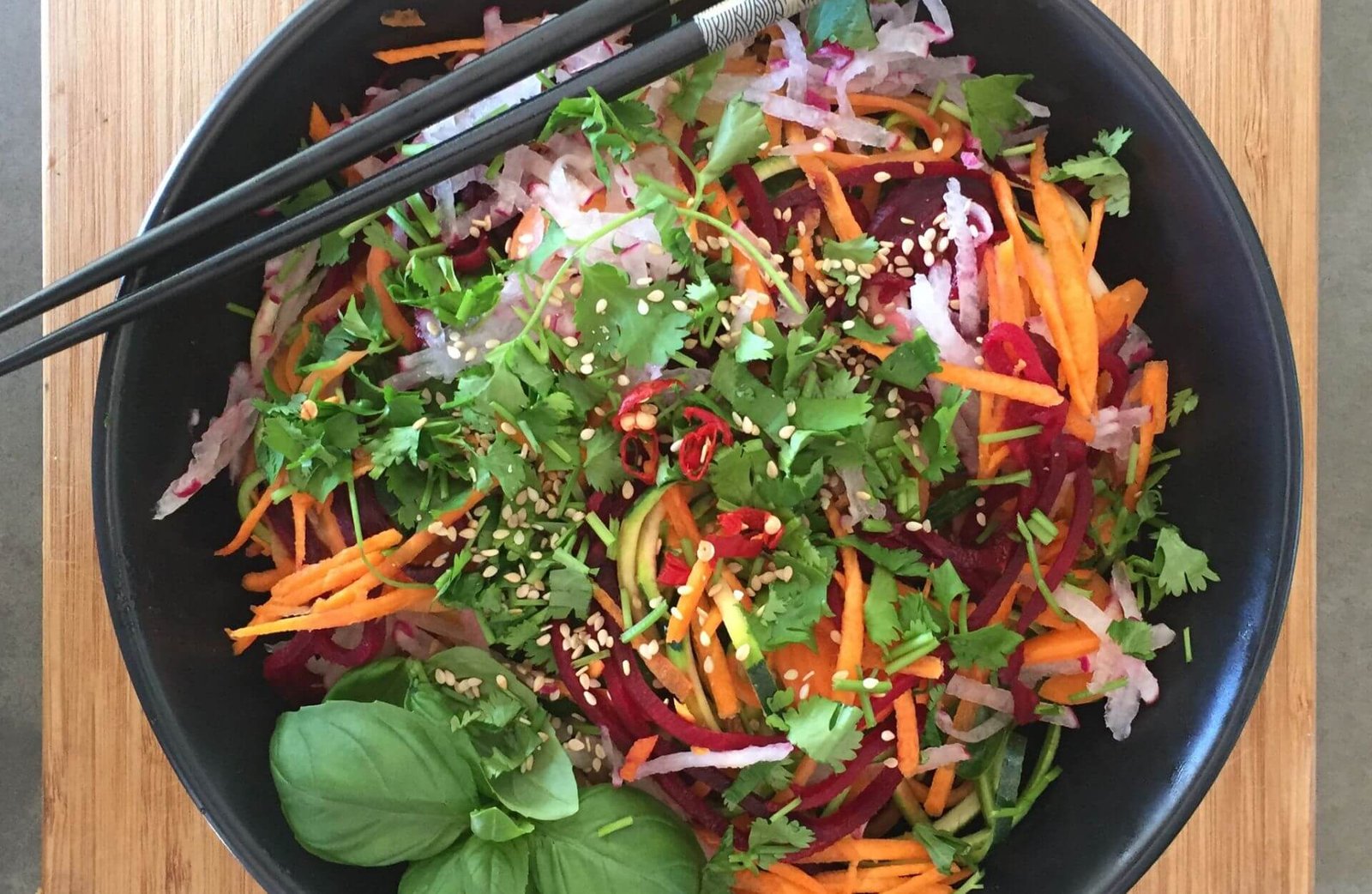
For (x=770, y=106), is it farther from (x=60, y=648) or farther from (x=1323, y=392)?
(x=1323, y=392)

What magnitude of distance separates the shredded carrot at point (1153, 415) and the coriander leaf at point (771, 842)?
633mm

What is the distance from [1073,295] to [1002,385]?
0.17 meters

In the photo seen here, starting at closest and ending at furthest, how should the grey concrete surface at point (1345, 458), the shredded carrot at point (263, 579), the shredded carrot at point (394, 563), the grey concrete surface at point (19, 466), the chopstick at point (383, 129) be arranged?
the chopstick at point (383, 129) → the shredded carrot at point (394, 563) → the shredded carrot at point (263, 579) → the grey concrete surface at point (1345, 458) → the grey concrete surface at point (19, 466)

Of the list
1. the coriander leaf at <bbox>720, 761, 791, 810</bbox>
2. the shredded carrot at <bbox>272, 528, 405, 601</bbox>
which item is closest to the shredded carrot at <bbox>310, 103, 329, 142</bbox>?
the shredded carrot at <bbox>272, 528, 405, 601</bbox>

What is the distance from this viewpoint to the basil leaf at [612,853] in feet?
3.99

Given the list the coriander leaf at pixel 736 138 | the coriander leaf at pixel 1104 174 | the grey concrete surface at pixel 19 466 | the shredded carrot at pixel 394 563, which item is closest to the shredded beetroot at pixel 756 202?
the coriander leaf at pixel 736 138

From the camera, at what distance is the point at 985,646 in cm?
128

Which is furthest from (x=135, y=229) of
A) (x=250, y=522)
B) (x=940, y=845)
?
(x=940, y=845)

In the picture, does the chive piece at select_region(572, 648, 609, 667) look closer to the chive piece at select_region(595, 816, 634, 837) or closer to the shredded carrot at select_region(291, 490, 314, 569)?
the chive piece at select_region(595, 816, 634, 837)

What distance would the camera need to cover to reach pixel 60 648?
4.83 feet

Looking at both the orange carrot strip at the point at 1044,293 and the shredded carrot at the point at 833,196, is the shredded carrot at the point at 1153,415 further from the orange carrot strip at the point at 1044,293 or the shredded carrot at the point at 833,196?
the shredded carrot at the point at 833,196

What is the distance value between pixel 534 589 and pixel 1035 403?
684 millimetres

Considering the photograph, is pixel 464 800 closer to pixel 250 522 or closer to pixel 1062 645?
pixel 250 522

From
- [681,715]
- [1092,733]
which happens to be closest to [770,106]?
[681,715]
